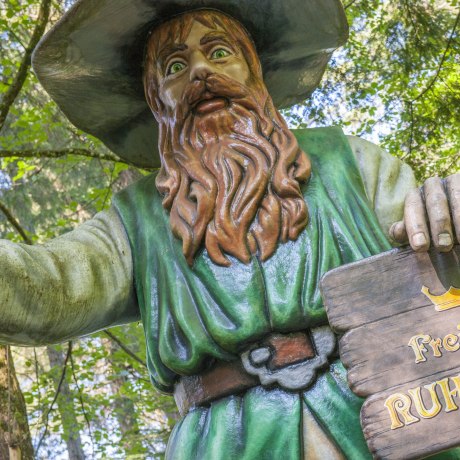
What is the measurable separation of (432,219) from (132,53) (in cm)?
119

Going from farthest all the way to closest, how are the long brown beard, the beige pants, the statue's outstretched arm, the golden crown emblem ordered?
the long brown beard, the statue's outstretched arm, the beige pants, the golden crown emblem

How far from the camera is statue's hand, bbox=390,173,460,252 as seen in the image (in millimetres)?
1847

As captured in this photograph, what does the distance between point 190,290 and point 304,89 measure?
38.5 inches

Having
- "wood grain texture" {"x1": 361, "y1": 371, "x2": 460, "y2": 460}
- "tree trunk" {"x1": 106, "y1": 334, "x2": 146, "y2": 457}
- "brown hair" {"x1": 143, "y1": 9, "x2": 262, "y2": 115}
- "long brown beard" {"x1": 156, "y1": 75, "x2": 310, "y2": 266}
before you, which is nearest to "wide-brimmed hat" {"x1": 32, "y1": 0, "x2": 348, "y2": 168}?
"brown hair" {"x1": 143, "y1": 9, "x2": 262, "y2": 115}

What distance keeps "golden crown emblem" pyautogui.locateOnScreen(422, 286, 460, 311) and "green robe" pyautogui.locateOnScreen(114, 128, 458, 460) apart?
34 cm

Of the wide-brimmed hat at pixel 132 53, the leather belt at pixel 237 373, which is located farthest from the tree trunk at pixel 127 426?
the leather belt at pixel 237 373

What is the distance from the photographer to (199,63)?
8.05ft

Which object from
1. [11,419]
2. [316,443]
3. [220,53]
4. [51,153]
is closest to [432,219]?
[316,443]

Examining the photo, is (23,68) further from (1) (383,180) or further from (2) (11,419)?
(1) (383,180)

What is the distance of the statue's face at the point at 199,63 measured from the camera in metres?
2.46

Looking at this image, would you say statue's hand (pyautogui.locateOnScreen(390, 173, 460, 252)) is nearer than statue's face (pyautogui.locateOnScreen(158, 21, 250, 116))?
Yes

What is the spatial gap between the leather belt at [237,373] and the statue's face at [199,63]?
0.71 metres

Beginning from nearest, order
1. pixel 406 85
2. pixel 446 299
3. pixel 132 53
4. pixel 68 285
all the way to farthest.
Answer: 1. pixel 446 299
2. pixel 68 285
3. pixel 132 53
4. pixel 406 85

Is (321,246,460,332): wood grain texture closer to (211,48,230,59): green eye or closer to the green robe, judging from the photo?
the green robe
